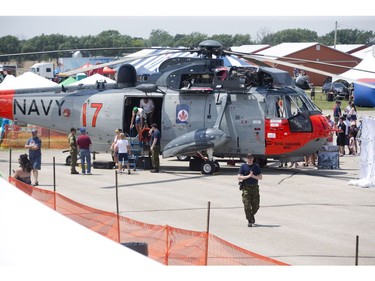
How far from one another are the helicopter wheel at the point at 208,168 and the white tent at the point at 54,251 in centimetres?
1187

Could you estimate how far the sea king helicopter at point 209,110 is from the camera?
20.8m

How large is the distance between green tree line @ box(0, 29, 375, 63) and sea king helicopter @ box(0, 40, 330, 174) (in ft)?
3.51

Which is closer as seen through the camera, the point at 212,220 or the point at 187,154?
the point at 212,220

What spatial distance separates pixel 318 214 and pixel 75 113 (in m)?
8.79

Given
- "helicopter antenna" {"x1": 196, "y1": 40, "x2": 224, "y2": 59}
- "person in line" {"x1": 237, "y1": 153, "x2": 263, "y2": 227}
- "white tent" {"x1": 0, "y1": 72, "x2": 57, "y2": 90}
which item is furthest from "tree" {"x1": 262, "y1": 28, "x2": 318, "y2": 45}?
Result: "person in line" {"x1": 237, "y1": 153, "x2": 263, "y2": 227}

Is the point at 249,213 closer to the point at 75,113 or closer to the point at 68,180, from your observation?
the point at 68,180

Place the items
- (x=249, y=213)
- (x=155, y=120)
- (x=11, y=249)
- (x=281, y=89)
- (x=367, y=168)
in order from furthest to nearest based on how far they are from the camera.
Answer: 1. (x=155, y=120)
2. (x=281, y=89)
3. (x=367, y=168)
4. (x=249, y=213)
5. (x=11, y=249)

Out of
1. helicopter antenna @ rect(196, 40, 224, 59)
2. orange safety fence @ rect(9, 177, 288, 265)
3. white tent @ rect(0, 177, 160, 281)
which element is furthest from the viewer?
helicopter antenna @ rect(196, 40, 224, 59)

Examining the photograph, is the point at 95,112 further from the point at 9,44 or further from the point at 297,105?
the point at 297,105

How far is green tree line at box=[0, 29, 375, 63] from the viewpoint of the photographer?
25750mm

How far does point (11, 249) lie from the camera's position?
359 inches

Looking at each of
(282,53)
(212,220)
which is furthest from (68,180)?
(282,53)

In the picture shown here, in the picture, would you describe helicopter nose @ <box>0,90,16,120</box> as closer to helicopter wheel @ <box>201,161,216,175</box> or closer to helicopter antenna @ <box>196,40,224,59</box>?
helicopter antenna @ <box>196,40,224,59</box>

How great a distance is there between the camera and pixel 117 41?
1483 inches
